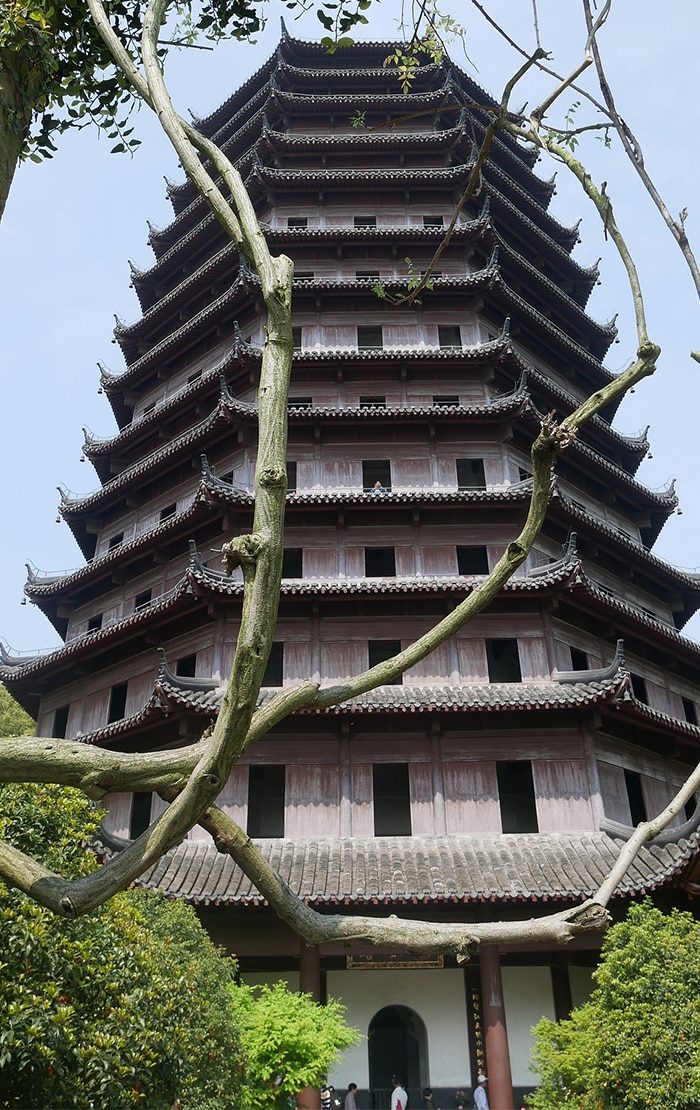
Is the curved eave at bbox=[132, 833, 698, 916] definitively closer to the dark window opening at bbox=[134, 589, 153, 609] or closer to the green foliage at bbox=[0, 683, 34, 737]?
the dark window opening at bbox=[134, 589, 153, 609]

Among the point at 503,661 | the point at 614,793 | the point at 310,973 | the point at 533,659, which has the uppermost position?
the point at 503,661

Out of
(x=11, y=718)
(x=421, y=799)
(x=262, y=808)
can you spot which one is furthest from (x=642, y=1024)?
(x=11, y=718)

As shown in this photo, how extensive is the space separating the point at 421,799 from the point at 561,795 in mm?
2666

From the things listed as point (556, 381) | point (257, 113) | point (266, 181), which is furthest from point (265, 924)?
point (257, 113)

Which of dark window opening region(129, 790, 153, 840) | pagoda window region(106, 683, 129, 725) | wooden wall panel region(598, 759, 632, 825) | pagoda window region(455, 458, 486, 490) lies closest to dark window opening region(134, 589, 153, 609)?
pagoda window region(106, 683, 129, 725)

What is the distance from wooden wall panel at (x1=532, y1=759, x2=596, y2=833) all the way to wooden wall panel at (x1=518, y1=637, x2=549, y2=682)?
185 cm

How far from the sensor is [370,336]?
24328mm

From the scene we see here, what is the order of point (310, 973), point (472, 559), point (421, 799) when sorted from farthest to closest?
point (472, 559) < point (421, 799) < point (310, 973)

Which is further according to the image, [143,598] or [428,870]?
[143,598]

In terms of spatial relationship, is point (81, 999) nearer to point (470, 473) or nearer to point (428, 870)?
point (428, 870)

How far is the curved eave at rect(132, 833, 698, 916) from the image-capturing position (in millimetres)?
14281

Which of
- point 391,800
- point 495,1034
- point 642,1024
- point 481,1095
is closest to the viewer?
point 642,1024

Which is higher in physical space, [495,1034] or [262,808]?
[262,808]

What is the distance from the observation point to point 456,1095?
598 inches
